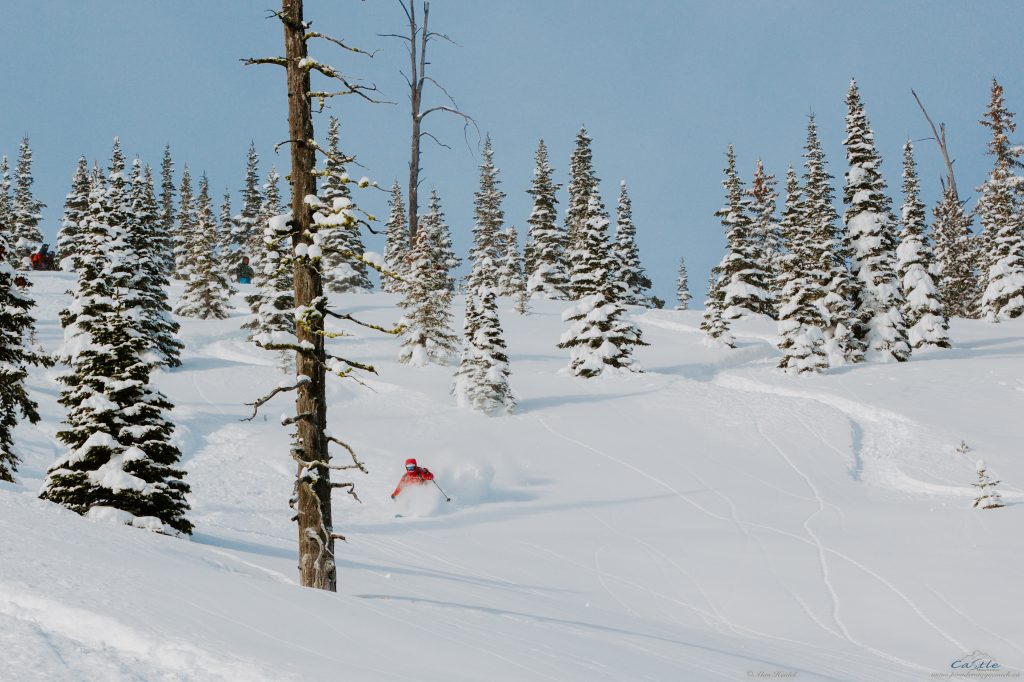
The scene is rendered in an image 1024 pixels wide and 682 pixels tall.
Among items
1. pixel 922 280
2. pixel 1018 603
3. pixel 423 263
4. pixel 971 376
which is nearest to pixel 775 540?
pixel 1018 603

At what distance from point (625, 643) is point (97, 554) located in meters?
4.97

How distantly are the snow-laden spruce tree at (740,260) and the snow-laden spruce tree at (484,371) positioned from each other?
93.3 feet

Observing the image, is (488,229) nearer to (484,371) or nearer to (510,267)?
(510,267)

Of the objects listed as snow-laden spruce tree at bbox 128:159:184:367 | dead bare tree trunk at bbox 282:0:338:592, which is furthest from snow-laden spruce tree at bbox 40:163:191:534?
snow-laden spruce tree at bbox 128:159:184:367

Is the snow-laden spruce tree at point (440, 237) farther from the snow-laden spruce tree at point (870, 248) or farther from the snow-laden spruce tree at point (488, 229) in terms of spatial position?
the snow-laden spruce tree at point (870, 248)

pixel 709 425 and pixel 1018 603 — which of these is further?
pixel 709 425

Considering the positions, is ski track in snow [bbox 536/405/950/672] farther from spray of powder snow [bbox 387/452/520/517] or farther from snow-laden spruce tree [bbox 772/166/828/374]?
snow-laden spruce tree [bbox 772/166/828/374]

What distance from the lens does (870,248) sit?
117ft

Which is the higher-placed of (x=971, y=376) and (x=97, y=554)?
(x=971, y=376)

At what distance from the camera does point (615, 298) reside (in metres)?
Result: 31.9

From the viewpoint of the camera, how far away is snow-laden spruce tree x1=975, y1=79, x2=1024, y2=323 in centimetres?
4366

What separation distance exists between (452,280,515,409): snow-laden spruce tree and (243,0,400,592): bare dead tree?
16.3 m

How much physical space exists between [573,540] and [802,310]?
21496mm

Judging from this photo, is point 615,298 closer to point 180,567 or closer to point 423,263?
point 423,263
